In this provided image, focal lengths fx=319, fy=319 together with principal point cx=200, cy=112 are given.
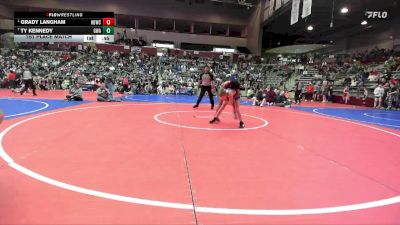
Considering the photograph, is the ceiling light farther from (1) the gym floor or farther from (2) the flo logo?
(1) the gym floor

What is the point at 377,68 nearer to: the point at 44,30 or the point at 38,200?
the point at 44,30

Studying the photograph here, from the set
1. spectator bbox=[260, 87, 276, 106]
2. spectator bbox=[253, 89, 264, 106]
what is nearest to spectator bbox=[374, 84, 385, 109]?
spectator bbox=[260, 87, 276, 106]

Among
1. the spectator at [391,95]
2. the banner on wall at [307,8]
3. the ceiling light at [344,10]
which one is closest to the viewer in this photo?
the banner on wall at [307,8]

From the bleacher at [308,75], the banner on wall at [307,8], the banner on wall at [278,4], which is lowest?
the bleacher at [308,75]

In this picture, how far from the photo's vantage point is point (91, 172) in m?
3.66

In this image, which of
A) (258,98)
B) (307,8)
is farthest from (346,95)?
(258,98)

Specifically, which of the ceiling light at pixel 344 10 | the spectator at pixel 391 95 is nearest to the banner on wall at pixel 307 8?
the spectator at pixel 391 95

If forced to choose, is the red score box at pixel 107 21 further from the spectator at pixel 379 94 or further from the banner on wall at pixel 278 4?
the banner on wall at pixel 278 4

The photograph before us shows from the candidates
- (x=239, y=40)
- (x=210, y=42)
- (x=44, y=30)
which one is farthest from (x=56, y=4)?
(x=44, y=30)

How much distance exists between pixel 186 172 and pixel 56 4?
3642 centimetres

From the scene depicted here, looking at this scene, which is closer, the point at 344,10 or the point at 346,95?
the point at 346,95
